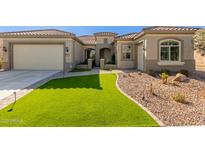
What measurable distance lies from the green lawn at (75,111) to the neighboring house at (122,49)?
10469mm

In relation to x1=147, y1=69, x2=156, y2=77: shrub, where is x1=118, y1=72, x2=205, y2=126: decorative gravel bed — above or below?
below

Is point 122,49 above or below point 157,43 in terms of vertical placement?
above

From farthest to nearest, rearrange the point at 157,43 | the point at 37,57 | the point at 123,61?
the point at 123,61
the point at 37,57
the point at 157,43

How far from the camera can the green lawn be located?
22.0 ft

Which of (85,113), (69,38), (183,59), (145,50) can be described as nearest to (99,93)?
(85,113)

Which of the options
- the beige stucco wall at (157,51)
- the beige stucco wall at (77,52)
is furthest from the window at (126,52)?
the beige stucco wall at (157,51)

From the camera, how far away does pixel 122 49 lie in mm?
25266

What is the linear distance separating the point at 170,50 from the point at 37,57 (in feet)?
43.6

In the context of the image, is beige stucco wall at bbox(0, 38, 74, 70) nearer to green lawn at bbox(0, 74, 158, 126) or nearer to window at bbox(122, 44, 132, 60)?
window at bbox(122, 44, 132, 60)

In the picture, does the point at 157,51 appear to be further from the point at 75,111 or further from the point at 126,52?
the point at 75,111

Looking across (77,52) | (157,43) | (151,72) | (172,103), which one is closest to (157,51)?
(157,43)

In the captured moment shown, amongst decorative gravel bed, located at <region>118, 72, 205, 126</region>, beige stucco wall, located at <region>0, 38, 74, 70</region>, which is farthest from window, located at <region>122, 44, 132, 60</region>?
decorative gravel bed, located at <region>118, 72, 205, 126</region>

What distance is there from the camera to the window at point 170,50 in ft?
62.0
